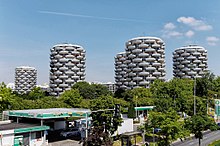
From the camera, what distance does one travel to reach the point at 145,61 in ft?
380

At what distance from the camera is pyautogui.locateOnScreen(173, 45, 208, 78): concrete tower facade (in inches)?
5359

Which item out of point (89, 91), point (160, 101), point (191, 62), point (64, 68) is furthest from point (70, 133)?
point (191, 62)

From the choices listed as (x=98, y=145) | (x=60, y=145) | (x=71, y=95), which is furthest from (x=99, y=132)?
(x=71, y=95)

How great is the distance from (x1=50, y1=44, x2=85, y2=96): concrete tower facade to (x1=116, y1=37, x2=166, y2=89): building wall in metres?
27.2

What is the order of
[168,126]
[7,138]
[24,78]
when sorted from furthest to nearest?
[24,78], [7,138], [168,126]

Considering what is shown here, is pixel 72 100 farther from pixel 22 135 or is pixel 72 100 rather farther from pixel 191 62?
pixel 191 62

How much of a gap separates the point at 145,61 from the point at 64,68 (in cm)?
4001

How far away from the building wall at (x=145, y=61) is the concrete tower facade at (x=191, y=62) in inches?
927

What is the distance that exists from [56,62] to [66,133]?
88.2 metres

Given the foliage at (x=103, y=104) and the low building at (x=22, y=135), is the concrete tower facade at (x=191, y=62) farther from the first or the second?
the low building at (x=22, y=135)

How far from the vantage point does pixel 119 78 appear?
149875 mm

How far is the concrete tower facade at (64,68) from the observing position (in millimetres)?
127938

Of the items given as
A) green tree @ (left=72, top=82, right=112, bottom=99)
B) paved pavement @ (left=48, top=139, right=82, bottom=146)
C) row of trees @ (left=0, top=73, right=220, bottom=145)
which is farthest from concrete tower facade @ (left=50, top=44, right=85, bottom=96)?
paved pavement @ (left=48, top=139, right=82, bottom=146)

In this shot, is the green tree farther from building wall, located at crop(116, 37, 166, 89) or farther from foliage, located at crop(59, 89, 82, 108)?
foliage, located at crop(59, 89, 82, 108)
